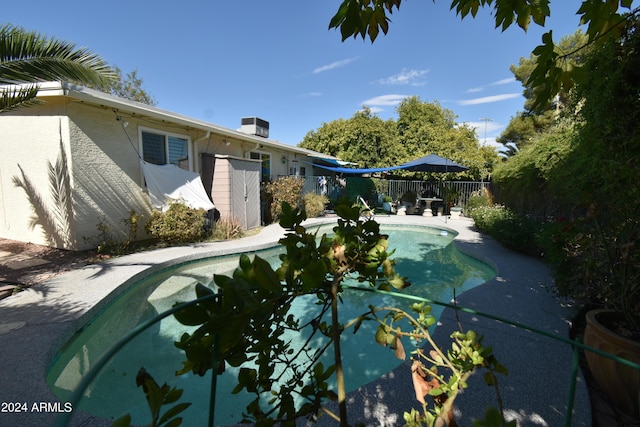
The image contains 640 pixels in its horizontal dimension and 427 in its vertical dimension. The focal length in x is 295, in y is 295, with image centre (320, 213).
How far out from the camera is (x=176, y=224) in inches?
312

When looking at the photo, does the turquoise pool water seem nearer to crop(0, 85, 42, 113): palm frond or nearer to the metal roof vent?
Answer: crop(0, 85, 42, 113): palm frond

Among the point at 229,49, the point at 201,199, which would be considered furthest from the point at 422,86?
the point at 201,199

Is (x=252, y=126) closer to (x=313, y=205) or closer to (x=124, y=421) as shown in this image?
(x=313, y=205)

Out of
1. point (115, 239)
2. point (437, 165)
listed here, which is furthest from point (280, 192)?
point (437, 165)

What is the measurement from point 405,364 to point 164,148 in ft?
29.6

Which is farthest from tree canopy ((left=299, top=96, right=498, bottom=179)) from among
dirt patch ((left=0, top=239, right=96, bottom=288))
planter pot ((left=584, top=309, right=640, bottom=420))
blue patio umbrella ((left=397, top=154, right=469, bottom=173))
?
dirt patch ((left=0, top=239, right=96, bottom=288))

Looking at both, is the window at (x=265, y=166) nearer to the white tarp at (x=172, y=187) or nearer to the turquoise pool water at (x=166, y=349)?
the white tarp at (x=172, y=187)

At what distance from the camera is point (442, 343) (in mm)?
3270

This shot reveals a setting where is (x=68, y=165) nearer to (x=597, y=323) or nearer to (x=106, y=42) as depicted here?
(x=597, y=323)

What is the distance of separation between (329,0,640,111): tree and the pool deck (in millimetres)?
2322

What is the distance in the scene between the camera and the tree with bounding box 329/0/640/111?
1679mm

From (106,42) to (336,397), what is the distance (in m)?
25.4

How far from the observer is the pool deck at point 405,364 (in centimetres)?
232

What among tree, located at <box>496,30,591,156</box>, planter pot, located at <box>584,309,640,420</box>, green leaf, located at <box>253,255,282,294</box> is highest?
tree, located at <box>496,30,591,156</box>
